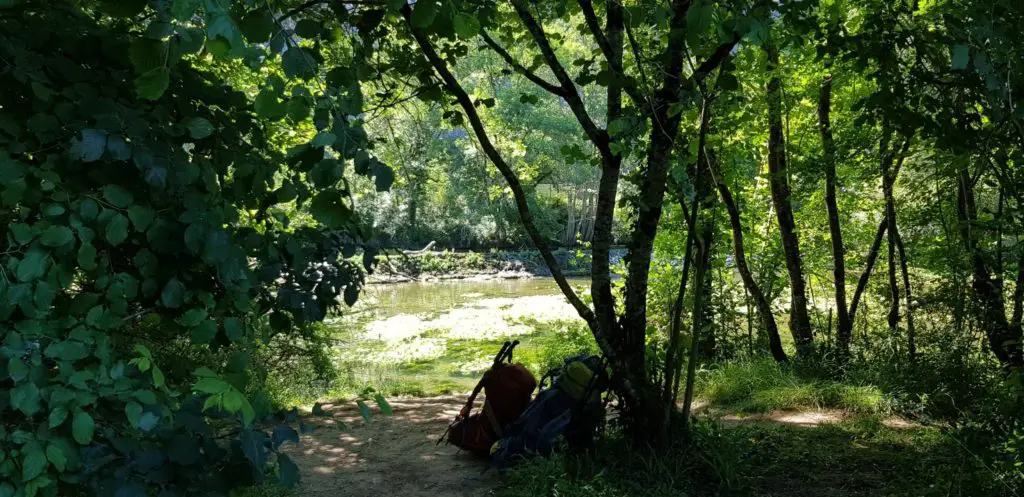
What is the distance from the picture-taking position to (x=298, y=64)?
128 cm

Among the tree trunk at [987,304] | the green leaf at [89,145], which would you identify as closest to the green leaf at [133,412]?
the green leaf at [89,145]

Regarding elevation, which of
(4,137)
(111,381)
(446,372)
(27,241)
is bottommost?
(446,372)

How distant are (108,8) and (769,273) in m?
7.58

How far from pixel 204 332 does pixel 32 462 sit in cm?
49

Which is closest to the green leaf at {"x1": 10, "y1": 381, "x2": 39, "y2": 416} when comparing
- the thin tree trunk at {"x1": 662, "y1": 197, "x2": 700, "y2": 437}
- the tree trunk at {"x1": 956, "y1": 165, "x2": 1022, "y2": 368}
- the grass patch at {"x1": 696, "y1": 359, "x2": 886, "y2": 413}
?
the thin tree trunk at {"x1": 662, "y1": 197, "x2": 700, "y2": 437}

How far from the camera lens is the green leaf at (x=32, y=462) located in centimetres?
128

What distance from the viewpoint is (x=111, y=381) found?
1413 millimetres

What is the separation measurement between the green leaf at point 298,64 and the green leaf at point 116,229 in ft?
2.14

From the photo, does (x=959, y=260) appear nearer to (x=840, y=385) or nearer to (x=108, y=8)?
(x=840, y=385)

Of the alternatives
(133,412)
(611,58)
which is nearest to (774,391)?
(611,58)

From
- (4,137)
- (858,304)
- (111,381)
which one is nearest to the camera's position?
(111,381)

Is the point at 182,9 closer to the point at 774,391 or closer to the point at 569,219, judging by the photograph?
the point at 774,391

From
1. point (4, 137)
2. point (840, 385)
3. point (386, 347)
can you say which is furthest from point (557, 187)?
point (4, 137)

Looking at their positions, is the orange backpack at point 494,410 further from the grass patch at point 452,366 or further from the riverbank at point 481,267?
the riverbank at point 481,267
